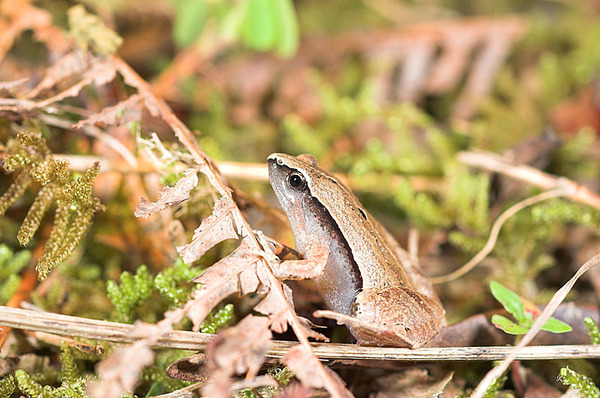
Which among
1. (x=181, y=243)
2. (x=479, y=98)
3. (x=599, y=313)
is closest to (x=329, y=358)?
(x=181, y=243)

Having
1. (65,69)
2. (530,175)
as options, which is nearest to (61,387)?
(65,69)

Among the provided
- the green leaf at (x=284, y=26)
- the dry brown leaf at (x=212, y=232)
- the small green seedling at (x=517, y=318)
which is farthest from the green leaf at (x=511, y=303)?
the green leaf at (x=284, y=26)

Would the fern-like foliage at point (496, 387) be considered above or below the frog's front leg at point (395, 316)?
below

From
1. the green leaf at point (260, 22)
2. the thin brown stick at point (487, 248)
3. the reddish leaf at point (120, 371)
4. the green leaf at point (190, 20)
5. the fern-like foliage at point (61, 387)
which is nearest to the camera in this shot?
the reddish leaf at point (120, 371)

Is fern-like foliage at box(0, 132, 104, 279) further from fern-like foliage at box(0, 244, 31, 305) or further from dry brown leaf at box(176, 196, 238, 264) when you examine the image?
dry brown leaf at box(176, 196, 238, 264)

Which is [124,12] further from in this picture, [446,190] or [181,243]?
[446,190]

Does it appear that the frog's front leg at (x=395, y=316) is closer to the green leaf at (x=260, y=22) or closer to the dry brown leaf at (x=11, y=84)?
the dry brown leaf at (x=11, y=84)

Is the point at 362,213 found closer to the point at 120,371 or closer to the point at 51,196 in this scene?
the point at 120,371

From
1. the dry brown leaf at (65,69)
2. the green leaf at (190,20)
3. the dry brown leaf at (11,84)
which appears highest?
the green leaf at (190,20)
